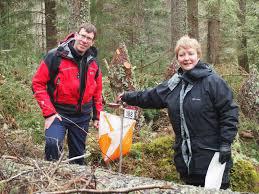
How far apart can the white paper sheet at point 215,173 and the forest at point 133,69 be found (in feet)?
5.38

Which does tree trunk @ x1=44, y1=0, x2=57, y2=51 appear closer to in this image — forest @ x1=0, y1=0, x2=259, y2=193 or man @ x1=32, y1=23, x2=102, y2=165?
forest @ x1=0, y1=0, x2=259, y2=193

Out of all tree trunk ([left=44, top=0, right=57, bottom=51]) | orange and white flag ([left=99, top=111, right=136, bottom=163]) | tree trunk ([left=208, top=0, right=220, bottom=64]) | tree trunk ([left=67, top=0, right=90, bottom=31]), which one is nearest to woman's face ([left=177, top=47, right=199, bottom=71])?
orange and white flag ([left=99, top=111, right=136, bottom=163])

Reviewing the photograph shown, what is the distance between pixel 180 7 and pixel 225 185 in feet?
24.8

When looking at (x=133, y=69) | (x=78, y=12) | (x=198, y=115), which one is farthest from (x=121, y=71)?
(x=198, y=115)

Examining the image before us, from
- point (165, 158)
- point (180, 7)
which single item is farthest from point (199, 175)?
point (180, 7)

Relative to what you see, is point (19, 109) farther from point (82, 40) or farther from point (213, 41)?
point (213, 41)

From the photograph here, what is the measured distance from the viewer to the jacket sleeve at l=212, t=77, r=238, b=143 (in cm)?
436

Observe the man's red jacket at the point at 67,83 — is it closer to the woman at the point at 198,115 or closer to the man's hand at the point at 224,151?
the woman at the point at 198,115

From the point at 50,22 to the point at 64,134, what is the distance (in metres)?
10.7

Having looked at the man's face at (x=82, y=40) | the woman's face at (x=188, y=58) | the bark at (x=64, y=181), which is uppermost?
the man's face at (x=82, y=40)

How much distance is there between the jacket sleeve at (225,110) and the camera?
4.36 metres

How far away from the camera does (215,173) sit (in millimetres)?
4410

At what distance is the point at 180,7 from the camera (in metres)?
11.5

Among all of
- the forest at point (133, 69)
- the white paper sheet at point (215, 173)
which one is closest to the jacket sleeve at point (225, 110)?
the white paper sheet at point (215, 173)
